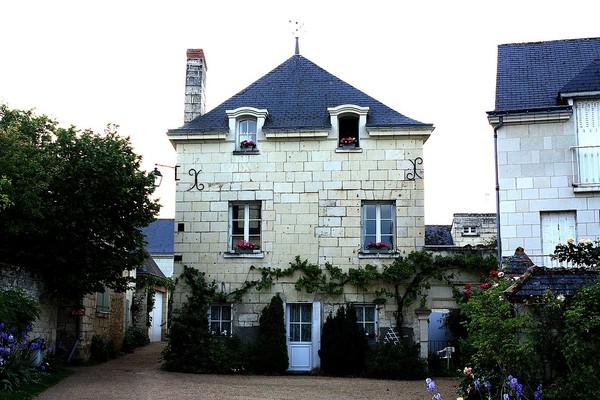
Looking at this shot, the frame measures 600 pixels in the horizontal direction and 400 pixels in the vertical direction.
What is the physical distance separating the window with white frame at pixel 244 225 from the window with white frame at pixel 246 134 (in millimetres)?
1357

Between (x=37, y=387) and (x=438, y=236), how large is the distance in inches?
718

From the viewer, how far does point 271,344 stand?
15750 millimetres

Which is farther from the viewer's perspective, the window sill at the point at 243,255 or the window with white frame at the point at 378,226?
the window sill at the point at 243,255

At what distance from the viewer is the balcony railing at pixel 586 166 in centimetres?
1438

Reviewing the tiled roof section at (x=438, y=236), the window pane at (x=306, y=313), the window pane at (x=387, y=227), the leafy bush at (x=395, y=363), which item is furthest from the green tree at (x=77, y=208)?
the tiled roof section at (x=438, y=236)

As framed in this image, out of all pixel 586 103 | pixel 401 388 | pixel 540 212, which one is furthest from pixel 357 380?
pixel 586 103

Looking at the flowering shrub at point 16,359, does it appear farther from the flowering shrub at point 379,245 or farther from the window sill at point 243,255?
the flowering shrub at point 379,245

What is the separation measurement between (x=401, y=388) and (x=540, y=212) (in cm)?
446

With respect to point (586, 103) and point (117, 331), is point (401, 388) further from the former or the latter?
point (117, 331)

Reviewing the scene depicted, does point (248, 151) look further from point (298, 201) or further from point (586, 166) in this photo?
point (586, 166)

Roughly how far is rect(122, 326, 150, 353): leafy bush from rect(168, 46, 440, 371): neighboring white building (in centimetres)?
611

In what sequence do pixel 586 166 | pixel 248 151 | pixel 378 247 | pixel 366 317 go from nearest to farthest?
pixel 586 166 < pixel 366 317 < pixel 378 247 < pixel 248 151

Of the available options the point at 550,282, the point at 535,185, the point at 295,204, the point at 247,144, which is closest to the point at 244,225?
the point at 295,204

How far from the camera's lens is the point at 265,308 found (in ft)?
53.0
